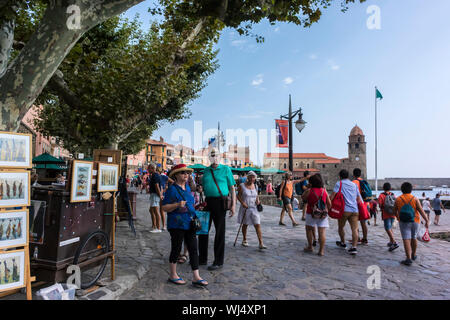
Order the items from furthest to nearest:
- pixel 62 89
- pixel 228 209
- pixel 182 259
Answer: pixel 62 89 < pixel 182 259 < pixel 228 209

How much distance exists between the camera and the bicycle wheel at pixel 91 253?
→ 3.48 metres

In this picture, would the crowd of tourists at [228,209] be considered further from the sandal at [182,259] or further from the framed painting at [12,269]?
the framed painting at [12,269]

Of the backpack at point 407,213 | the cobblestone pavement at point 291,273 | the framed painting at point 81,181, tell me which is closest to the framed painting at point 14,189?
the framed painting at point 81,181

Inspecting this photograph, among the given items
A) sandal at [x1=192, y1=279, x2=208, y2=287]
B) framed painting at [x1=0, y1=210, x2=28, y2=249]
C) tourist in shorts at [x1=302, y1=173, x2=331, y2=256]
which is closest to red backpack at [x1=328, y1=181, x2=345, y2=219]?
tourist in shorts at [x1=302, y1=173, x2=331, y2=256]

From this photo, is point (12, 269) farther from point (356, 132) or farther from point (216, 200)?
point (356, 132)

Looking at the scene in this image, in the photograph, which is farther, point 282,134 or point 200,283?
point 282,134

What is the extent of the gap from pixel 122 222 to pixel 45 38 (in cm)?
703

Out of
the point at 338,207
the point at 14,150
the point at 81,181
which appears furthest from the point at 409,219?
the point at 14,150

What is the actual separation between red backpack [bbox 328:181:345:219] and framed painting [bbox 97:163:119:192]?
449cm

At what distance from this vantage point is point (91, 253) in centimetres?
376

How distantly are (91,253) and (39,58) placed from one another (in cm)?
259

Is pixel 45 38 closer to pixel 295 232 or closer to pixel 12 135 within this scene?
pixel 12 135
